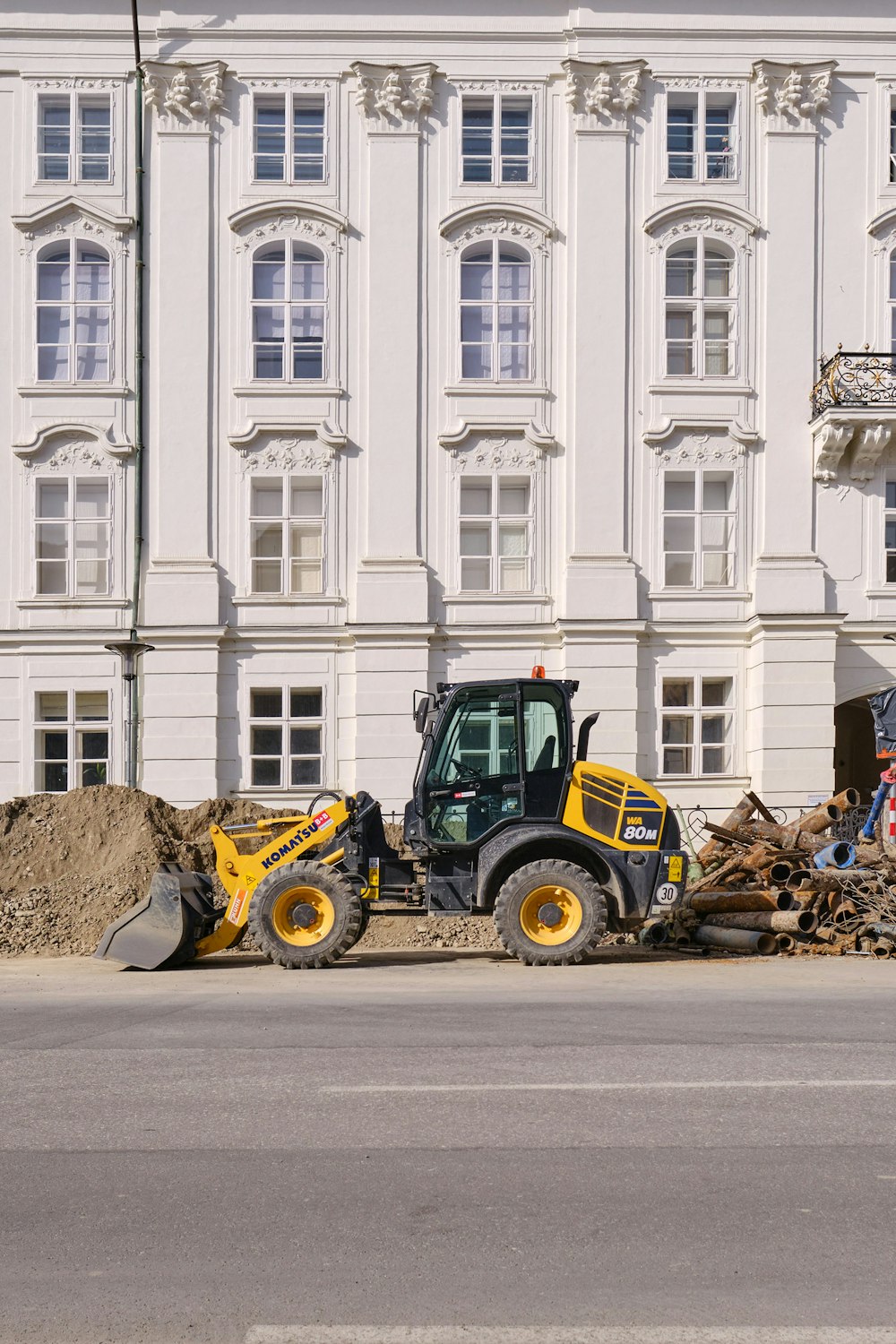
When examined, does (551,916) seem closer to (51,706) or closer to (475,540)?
(475,540)

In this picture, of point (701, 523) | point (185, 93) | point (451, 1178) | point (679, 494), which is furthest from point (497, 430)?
point (451, 1178)

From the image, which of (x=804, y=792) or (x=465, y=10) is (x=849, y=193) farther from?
(x=804, y=792)

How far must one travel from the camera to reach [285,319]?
86.8 ft

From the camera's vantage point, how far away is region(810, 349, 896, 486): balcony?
2552 centimetres

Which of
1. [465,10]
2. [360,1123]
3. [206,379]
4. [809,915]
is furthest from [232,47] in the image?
[360,1123]

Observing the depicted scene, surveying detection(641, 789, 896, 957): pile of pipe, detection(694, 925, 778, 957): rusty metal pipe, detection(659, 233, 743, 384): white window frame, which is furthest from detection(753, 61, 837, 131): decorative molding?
detection(694, 925, 778, 957): rusty metal pipe

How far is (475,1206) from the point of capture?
539cm

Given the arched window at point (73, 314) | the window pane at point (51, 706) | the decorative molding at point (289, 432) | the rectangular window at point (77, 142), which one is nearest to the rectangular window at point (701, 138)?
the decorative molding at point (289, 432)

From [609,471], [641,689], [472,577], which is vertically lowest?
[641,689]

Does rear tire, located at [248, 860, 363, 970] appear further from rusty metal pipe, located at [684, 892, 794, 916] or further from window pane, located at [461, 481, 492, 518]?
window pane, located at [461, 481, 492, 518]

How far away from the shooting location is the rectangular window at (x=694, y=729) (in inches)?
1043

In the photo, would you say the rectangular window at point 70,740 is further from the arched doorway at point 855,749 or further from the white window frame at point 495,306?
the arched doorway at point 855,749

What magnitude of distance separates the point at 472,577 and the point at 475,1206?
70.8 ft

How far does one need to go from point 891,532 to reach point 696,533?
372 centimetres
